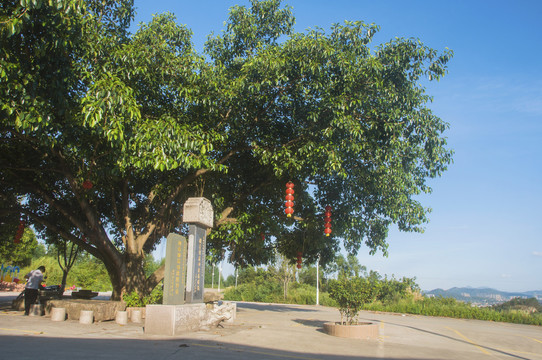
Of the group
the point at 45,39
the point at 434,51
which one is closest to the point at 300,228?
the point at 434,51

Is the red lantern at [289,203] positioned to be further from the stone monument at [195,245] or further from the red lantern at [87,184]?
the red lantern at [87,184]

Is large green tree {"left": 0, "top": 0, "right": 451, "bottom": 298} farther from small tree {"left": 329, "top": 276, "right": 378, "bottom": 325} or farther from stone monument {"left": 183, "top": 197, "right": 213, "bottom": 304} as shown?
small tree {"left": 329, "top": 276, "right": 378, "bottom": 325}

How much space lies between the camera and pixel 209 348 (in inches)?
333

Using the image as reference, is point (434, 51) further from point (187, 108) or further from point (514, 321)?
point (514, 321)

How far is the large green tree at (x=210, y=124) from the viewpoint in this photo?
34.2ft

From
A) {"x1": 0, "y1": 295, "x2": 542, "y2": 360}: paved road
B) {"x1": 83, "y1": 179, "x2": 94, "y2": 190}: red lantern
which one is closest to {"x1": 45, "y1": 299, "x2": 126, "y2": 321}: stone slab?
{"x1": 0, "y1": 295, "x2": 542, "y2": 360}: paved road

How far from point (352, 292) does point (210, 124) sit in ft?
23.9

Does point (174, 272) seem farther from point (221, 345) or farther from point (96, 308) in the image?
point (96, 308)

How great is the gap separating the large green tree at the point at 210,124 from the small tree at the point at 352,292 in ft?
11.4

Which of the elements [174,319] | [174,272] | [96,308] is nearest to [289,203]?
[174,272]

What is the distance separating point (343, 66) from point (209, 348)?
915 cm

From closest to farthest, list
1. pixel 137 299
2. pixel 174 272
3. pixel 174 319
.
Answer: pixel 174 319, pixel 174 272, pixel 137 299

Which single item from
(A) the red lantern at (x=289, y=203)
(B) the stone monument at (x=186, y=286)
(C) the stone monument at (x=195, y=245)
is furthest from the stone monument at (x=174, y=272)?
(A) the red lantern at (x=289, y=203)

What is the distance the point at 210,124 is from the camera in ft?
46.8
